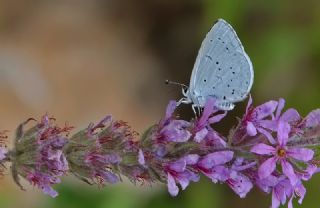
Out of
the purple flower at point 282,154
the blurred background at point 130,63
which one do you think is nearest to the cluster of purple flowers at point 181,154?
the purple flower at point 282,154

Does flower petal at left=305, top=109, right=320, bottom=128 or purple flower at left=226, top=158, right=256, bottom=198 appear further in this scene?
flower petal at left=305, top=109, right=320, bottom=128

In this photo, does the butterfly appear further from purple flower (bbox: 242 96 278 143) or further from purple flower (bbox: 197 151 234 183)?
purple flower (bbox: 197 151 234 183)

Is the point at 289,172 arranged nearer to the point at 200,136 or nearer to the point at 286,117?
the point at 286,117

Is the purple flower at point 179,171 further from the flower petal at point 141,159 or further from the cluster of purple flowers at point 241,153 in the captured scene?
the flower petal at point 141,159

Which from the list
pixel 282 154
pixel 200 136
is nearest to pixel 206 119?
pixel 200 136

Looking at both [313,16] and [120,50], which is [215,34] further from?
[120,50]

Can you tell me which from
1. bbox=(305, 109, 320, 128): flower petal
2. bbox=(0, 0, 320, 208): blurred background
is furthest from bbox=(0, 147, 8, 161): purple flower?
bbox=(0, 0, 320, 208): blurred background
